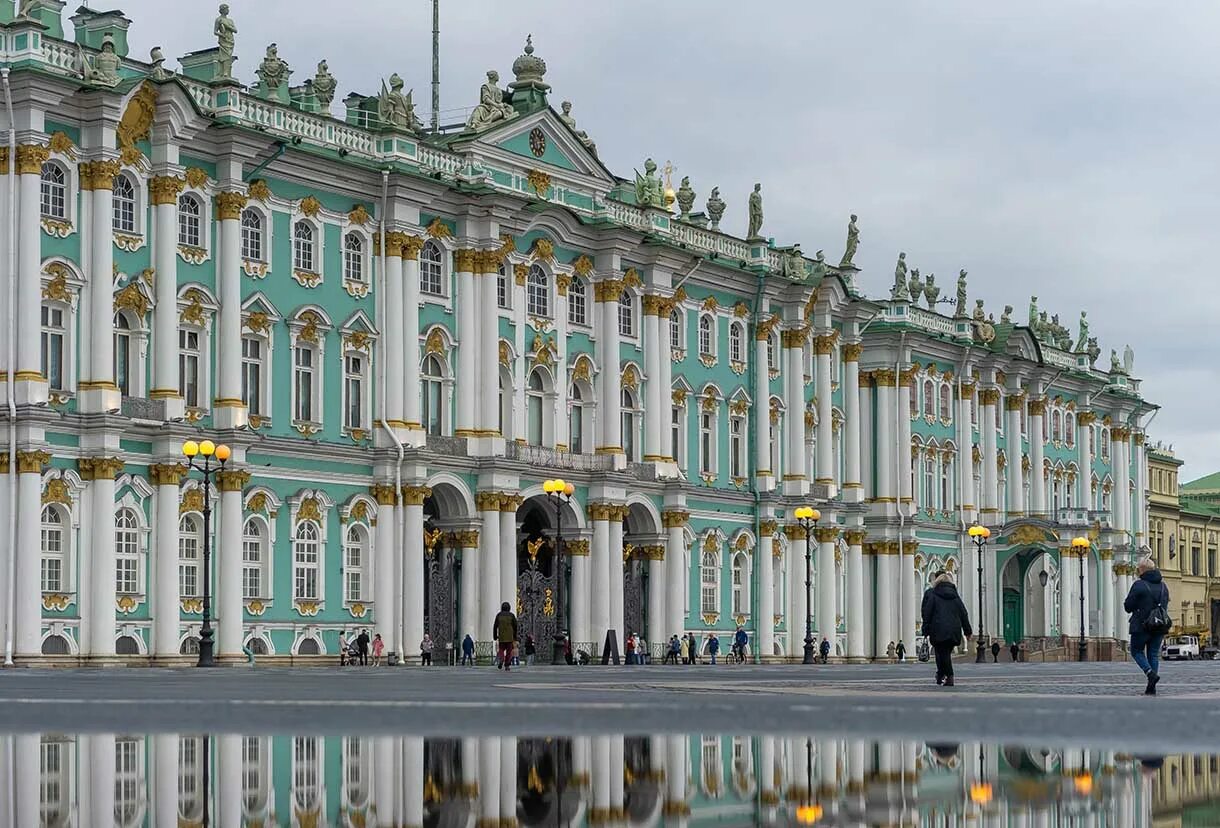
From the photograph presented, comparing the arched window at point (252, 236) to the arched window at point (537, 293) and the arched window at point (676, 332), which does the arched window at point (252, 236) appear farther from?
the arched window at point (676, 332)

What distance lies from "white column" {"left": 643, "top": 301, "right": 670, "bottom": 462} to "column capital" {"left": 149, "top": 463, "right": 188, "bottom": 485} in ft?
68.6

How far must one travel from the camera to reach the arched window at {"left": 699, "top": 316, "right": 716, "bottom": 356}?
7506 centimetres

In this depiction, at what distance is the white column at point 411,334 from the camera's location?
61062mm

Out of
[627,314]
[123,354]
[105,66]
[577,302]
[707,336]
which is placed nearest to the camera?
[105,66]

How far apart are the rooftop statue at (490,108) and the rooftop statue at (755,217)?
15.4 meters

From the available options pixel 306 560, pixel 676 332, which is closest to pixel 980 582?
pixel 676 332

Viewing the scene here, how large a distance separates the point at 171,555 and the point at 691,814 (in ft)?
147

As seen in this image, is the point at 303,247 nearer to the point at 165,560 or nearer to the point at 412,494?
the point at 412,494

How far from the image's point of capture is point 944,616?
32.5 metres

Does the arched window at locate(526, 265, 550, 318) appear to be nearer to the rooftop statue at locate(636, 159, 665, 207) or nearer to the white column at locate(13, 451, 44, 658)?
the rooftop statue at locate(636, 159, 665, 207)

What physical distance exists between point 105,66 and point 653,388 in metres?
24.3

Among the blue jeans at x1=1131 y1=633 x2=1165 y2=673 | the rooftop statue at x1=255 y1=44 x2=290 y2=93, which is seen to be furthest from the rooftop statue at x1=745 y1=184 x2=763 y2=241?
the blue jeans at x1=1131 y1=633 x2=1165 y2=673

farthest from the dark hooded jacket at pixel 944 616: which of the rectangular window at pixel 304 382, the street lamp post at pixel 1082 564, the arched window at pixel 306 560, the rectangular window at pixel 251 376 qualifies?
the street lamp post at pixel 1082 564

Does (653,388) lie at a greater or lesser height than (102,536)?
greater
